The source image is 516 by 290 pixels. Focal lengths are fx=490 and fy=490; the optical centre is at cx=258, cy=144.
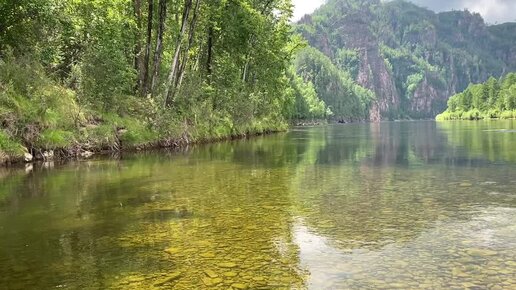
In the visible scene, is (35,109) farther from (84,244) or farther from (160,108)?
(84,244)

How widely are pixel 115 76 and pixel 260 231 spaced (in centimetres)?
2390

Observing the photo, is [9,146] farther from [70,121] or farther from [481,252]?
[481,252]

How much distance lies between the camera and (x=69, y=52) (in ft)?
101

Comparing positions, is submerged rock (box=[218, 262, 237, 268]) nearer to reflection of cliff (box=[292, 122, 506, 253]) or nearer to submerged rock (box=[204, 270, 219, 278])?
submerged rock (box=[204, 270, 219, 278])

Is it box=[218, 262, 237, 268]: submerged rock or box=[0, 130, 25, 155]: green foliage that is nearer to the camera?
box=[218, 262, 237, 268]: submerged rock

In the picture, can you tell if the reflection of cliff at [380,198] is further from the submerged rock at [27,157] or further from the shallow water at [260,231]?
the submerged rock at [27,157]

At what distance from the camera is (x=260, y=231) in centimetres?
1004

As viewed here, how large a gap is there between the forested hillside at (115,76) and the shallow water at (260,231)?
714cm

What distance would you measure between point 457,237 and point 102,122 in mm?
25178

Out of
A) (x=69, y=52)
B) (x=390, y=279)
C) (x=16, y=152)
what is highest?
(x=69, y=52)

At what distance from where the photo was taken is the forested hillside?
24.6 metres

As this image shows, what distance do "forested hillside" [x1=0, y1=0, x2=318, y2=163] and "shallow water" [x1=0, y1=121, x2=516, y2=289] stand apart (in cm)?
714

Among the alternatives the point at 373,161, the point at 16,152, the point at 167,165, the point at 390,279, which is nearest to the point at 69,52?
the point at 16,152

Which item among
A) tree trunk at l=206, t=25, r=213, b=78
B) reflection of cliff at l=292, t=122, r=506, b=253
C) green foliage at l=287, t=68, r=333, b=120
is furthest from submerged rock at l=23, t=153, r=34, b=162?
green foliage at l=287, t=68, r=333, b=120
